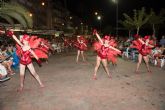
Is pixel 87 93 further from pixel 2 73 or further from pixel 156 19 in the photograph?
pixel 156 19

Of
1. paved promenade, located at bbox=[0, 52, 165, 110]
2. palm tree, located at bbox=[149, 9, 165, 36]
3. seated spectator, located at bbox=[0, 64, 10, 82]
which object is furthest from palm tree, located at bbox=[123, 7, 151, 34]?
seated spectator, located at bbox=[0, 64, 10, 82]

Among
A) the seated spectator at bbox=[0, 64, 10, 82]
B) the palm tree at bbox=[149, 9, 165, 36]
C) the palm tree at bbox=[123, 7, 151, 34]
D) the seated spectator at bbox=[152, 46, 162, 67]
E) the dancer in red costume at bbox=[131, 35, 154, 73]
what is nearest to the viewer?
the seated spectator at bbox=[0, 64, 10, 82]

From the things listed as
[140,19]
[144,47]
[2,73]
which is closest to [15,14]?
[140,19]

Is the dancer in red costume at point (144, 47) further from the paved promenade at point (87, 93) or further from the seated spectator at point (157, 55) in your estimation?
the seated spectator at point (157, 55)

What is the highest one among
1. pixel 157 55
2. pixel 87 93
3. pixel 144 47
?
pixel 144 47

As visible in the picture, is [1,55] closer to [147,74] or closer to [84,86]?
[84,86]

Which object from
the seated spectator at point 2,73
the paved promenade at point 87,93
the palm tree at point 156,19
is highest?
the palm tree at point 156,19

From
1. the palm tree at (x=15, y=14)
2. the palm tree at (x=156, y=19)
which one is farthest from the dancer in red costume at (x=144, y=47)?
the palm tree at (x=156, y=19)

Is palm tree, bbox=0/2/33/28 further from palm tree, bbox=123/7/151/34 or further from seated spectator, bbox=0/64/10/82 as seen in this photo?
seated spectator, bbox=0/64/10/82

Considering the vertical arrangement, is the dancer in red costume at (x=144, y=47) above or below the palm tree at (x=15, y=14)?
below

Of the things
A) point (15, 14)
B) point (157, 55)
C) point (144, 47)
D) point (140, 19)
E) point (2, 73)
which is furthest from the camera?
point (140, 19)

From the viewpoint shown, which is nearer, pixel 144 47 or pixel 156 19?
pixel 144 47

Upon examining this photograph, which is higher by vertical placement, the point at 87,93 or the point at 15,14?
the point at 15,14

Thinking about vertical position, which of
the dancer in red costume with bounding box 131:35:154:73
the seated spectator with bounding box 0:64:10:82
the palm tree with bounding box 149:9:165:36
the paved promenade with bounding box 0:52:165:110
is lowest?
the paved promenade with bounding box 0:52:165:110
